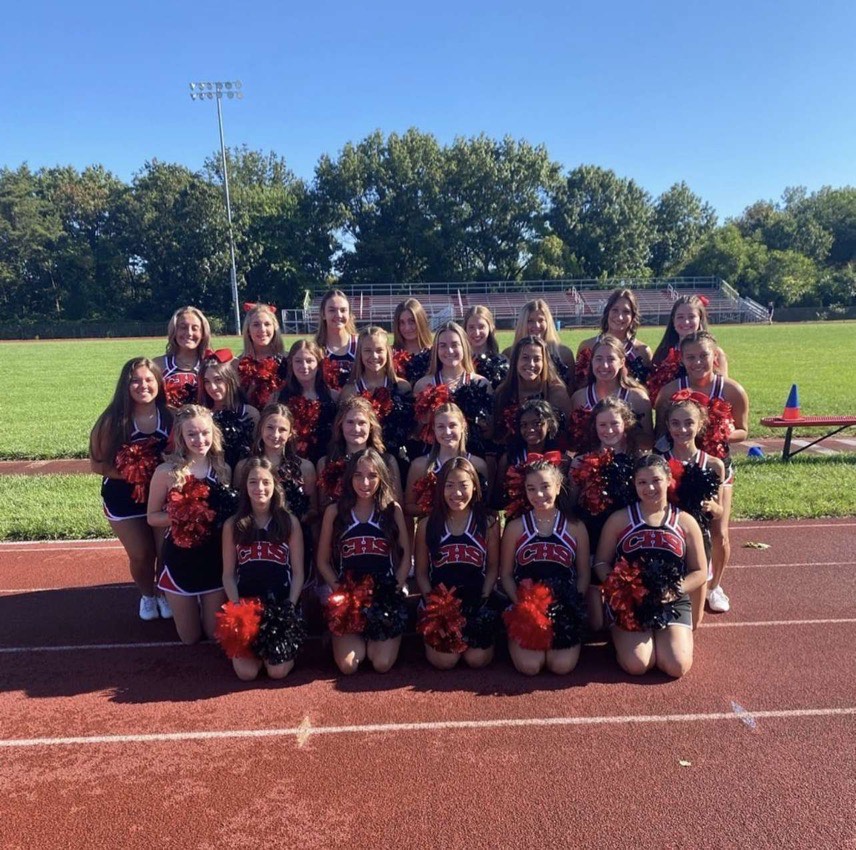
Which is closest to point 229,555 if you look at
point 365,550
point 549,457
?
point 365,550

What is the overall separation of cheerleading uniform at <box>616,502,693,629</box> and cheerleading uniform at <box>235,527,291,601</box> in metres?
1.93

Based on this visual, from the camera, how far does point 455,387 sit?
15.3 feet

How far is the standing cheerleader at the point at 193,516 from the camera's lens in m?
4.10

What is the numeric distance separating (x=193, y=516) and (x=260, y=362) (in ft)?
4.28

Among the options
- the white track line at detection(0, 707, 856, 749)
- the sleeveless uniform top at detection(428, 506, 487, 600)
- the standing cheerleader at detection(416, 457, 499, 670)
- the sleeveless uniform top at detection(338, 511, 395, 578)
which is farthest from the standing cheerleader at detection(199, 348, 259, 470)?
the white track line at detection(0, 707, 856, 749)

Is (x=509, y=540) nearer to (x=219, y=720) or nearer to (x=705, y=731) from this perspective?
(x=705, y=731)

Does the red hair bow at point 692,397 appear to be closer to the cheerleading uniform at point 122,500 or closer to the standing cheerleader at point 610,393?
the standing cheerleader at point 610,393

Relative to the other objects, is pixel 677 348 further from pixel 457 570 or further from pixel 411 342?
pixel 457 570

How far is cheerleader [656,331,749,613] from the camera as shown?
4.30m

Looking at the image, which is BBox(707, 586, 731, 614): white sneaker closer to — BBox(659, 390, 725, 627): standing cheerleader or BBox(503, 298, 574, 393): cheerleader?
BBox(659, 390, 725, 627): standing cheerleader

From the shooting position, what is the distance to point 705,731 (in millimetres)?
3244

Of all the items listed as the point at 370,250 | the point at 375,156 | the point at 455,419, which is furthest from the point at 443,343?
the point at 375,156

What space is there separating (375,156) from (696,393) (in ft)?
182

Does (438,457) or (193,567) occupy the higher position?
(438,457)
